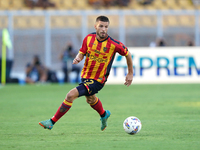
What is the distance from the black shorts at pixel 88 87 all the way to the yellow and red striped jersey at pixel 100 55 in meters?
0.08

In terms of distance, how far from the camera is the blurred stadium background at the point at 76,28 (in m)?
18.2

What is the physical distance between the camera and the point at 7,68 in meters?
17.6

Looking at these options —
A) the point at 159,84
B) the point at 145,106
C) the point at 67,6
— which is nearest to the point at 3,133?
the point at 145,106

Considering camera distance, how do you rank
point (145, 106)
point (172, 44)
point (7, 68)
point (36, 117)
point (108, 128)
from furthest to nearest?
point (172, 44), point (7, 68), point (145, 106), point (36, 117), point (108, 128)

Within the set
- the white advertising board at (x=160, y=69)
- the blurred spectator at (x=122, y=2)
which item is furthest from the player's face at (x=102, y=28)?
the blurred spectator at (x=122, y=2)

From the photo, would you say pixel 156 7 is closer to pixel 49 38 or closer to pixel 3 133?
pixel 49 38

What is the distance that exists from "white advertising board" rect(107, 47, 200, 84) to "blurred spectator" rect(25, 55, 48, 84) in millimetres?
3281

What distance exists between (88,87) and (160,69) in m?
11.0

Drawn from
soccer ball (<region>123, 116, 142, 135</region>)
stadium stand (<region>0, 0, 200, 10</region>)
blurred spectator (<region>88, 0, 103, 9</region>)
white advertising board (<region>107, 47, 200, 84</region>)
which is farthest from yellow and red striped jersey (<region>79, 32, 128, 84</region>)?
blurred spectator (<region>88, 0, 103, 9</region>)

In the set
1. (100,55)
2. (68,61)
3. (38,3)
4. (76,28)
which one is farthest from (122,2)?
(100,55)

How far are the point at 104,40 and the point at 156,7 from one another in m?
17.0

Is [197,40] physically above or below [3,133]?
above

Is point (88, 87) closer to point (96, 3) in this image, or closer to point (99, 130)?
point (99, 130)

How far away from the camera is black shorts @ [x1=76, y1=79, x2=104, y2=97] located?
5.58 m
